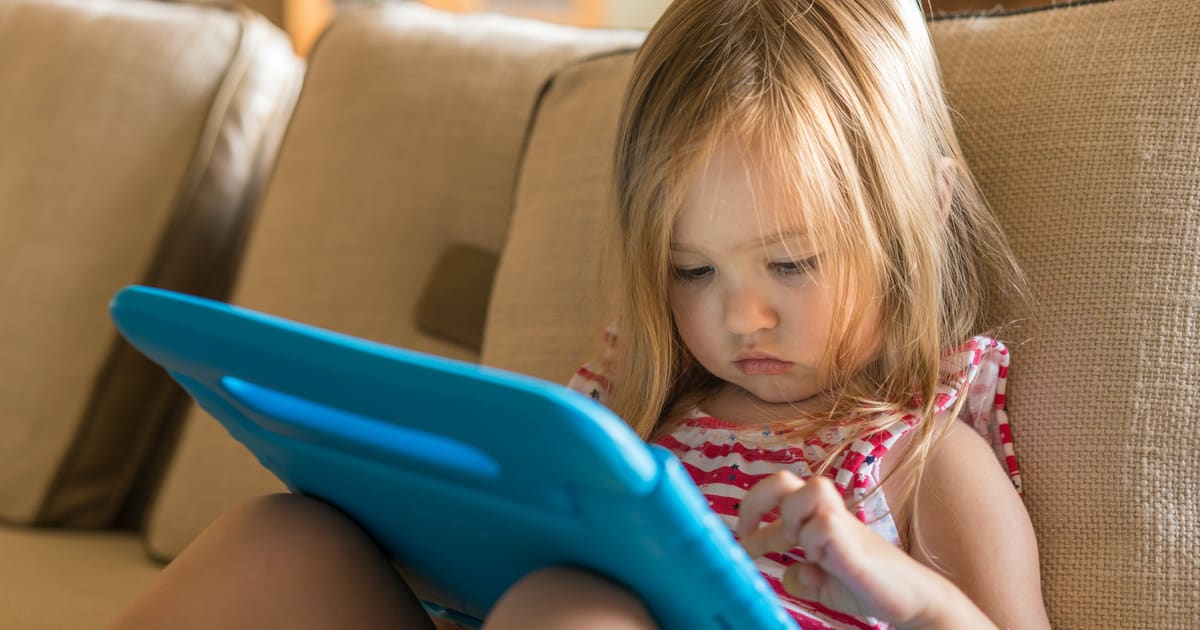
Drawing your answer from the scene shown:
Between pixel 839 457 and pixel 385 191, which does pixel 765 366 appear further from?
pixel 385 191

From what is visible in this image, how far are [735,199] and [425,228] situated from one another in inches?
20.0

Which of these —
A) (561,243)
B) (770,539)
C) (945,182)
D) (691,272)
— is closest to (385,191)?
(561,243)

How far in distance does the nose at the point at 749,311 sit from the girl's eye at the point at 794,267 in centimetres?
2

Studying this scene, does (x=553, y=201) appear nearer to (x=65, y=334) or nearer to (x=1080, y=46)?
(x=1080, y=46)

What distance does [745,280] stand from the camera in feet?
2.49

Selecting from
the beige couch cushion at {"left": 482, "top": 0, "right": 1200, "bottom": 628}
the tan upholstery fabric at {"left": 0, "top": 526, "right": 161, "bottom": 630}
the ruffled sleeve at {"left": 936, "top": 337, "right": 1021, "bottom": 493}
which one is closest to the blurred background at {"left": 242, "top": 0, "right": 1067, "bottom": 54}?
the tan upholstery fabric at {"left": 0, "top": 526, "right": 161, "bottom": 630}

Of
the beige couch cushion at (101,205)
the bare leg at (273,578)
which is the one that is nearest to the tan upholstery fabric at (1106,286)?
the bare leg at (273,578)

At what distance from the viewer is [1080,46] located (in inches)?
32.8

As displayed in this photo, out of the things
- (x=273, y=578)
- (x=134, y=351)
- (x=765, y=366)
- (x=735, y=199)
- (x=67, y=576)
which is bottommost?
(x=67, y=576)

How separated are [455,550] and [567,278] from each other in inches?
14.2

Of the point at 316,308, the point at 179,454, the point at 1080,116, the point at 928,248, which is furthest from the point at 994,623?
the point at 179,454

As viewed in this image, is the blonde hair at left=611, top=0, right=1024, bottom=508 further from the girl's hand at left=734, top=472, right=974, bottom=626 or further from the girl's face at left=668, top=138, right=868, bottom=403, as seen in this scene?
the girl's hand at left=734, top=472, right=974, bottom=626

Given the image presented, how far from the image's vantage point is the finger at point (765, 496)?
1.97 feet

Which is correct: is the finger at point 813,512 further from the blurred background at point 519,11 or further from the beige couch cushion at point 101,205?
the blurred background at point 519,11
